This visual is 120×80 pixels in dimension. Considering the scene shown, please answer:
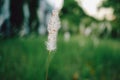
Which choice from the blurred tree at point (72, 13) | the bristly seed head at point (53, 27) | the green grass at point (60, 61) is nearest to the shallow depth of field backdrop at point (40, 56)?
the green grass at point (60, 61)

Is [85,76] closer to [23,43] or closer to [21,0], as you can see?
[23,43]

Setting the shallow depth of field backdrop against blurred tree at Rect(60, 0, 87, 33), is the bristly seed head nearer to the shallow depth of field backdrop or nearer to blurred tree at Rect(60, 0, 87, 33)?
the shallow depth of field backdrop

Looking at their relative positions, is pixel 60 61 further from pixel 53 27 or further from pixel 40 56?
pixel 53 27

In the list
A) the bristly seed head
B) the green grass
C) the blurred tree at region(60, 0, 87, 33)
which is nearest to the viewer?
the bristly seed head

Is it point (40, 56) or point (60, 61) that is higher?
point (40, 56)

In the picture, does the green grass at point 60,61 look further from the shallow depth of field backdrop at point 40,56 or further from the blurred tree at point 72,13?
the blurred tree at point 72,13

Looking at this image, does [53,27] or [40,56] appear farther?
[40,56]

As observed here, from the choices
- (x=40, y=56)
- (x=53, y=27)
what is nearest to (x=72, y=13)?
(x=40, y=56)

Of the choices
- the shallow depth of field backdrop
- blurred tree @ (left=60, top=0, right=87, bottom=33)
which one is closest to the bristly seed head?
the shallow depth of field backdrop
